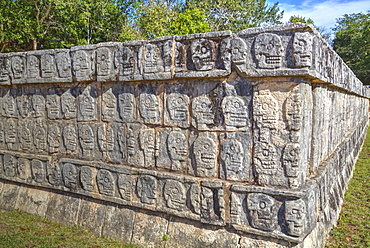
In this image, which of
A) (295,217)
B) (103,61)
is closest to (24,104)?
(103,61)

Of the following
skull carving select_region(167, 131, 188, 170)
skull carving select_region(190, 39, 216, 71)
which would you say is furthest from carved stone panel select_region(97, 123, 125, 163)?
skull carving select_region(190, 39, 216, 71)

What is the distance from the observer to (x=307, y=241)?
2988 millimetres

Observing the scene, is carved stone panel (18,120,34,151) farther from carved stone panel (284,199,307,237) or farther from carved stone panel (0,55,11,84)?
carved stone panel (284,199,307,237)

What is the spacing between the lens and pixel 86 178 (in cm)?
407

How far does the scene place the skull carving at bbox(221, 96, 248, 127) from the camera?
10.00 ft

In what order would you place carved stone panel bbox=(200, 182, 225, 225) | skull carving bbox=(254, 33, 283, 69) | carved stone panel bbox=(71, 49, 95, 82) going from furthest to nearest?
carved stone panel bbox=(71, 49, 95, 82) → carved stone panel bbox=(200, 182, 225, 225) → skull carving bbox=(254, 33, 283, 69)

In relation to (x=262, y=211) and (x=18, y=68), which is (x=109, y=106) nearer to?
(x=18, y=68)

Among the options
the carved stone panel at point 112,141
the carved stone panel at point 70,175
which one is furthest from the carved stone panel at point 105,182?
the carved stone panel at point 70,175

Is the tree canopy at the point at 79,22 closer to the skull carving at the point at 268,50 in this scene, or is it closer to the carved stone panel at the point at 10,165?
the carved stone panel at the point at 10,165

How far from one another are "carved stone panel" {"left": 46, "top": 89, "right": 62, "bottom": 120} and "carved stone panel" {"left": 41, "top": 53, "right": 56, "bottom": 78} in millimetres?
211

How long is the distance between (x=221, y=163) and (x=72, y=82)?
216 cm

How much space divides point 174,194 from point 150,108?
0.92 m

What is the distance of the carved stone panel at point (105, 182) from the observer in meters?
3.88

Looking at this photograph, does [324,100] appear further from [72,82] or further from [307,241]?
[72,82]
